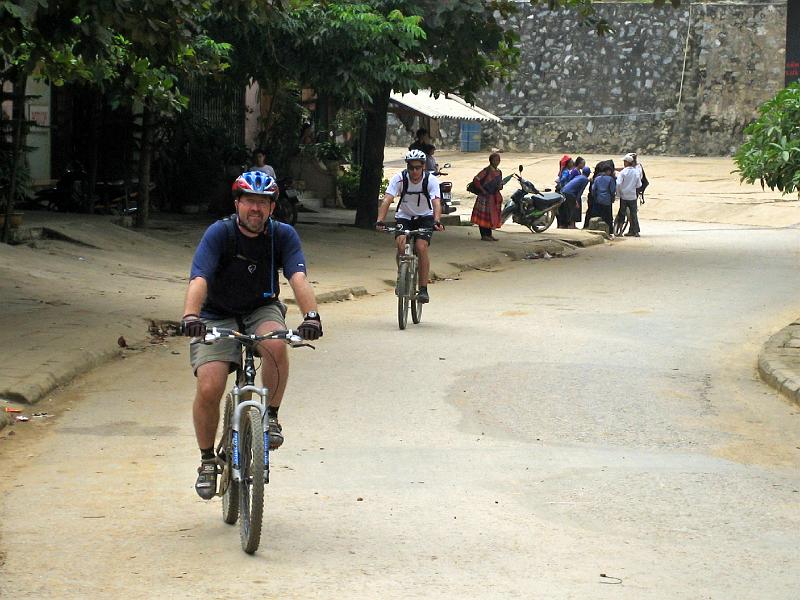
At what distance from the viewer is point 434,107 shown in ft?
108

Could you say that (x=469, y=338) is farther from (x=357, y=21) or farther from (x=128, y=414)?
(x=357, y=21)

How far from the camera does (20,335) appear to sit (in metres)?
11.2

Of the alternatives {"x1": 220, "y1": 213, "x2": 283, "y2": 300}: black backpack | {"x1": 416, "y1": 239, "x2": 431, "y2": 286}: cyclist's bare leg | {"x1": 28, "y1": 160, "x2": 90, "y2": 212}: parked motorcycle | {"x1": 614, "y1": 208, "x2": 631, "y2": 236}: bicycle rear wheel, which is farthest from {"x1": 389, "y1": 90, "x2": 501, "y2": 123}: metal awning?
{"x1": 220, "y1": 213, "x2": 283, "y2": 300}: black backpack

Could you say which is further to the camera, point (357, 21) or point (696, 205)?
point (696, 205)

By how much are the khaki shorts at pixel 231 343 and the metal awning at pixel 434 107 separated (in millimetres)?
23969

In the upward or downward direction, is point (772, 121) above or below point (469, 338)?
above

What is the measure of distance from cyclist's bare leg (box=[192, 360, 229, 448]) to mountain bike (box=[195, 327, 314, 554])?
0.22 ft

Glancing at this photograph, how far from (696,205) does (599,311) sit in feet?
69.7

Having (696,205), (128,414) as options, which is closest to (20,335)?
(128,414)

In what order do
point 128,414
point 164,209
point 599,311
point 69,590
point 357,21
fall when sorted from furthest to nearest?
point 164,209, point 357,21, point 599,311, point 128,414, point 69,590

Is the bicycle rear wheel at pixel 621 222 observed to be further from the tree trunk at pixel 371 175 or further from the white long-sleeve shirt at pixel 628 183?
the tree trunk at pixel 371 175

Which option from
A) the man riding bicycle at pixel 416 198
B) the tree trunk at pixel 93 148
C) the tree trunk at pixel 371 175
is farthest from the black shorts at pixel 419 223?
the tree trunk at pixel 371 175

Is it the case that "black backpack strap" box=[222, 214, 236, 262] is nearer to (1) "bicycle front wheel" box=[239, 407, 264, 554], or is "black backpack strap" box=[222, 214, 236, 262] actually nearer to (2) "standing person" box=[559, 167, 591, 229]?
(1) "bicycle front wheel" box=[239, 407, 264, 554]

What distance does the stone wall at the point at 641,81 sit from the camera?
44719 millimetres
